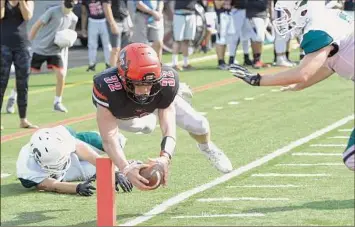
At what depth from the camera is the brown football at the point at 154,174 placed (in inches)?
281

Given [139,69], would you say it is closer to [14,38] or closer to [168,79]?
[168,79]

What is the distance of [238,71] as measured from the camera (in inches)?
299

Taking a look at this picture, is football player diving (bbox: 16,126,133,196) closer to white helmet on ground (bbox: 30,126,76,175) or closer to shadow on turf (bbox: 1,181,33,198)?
white helmet on ground (bbox: 30,126,76,175)

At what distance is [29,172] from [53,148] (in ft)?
1.53

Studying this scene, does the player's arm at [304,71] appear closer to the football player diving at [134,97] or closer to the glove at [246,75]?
the glove at [246,75]

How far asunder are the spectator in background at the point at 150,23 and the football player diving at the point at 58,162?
9.66 metres

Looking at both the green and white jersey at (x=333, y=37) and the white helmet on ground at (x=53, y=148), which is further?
the white helmet on ground at (x=53, y=148)

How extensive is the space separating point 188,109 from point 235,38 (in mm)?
11631

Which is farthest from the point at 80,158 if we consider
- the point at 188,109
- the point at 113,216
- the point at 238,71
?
the point at 113,216

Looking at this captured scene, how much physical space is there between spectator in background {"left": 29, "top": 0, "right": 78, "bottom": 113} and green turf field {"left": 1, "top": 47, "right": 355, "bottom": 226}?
1.61 feet

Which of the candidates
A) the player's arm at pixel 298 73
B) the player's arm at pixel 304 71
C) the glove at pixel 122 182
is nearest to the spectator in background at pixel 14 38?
the glove at pixel 122 182

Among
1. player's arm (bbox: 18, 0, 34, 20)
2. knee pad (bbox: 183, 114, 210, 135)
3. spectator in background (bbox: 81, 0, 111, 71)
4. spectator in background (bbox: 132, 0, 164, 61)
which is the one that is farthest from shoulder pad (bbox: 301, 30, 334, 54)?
spectator in background (bbox: 81, 0, 111, 71)

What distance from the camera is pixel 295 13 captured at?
7.60 metres

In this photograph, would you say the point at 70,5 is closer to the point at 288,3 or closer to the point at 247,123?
the point at 247,123
